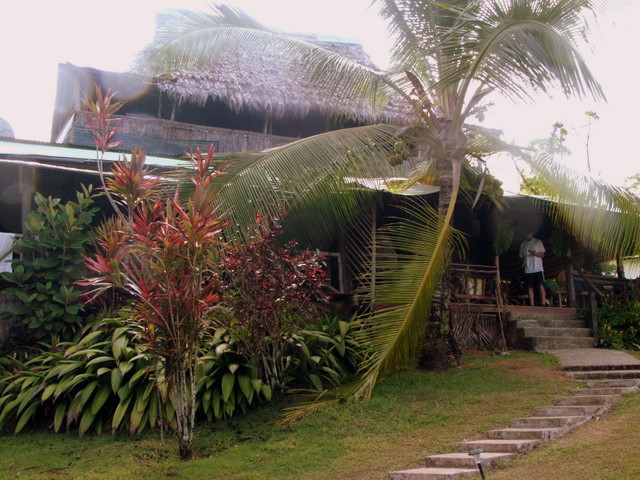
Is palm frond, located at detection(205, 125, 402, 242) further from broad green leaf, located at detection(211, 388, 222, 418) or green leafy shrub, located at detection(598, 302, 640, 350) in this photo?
green leafy shrub, located at detection(598, 302, 640, 350)

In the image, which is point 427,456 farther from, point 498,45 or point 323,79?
point 323,79

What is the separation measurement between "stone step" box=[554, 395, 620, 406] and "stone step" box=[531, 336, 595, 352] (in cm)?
283

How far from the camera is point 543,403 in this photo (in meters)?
6.52

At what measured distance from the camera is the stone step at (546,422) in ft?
18.7

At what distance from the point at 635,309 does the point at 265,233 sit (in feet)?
22.5

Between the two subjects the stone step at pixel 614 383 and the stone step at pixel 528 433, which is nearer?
the stone step at pixel 528 433

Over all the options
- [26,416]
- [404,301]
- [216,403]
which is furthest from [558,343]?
[26,416]

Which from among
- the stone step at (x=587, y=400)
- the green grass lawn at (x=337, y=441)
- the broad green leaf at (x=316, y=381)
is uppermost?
the broad green leaf at (x=316, y=381)

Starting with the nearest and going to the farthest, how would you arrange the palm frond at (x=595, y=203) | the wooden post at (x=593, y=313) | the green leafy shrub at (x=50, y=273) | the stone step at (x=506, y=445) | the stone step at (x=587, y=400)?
the stone step at (x=506, y=445)
the stone step at (x=587, y=400)
the palm frond at (x=595, y=203)
the green leafy shrub at (x=50, y=273)
the wooden post at (x=593, y=313)

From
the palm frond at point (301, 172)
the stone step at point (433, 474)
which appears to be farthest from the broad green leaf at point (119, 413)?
the stone step at point (433, 474)

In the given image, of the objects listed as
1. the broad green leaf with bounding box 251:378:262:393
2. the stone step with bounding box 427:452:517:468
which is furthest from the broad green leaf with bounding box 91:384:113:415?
the stone step with bounding box 427:452:517:468

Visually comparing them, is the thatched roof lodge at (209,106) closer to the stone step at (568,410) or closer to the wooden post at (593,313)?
the wooden post at (593,313)

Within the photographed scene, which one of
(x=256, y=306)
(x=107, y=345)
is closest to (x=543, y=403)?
(x=256, y=306)

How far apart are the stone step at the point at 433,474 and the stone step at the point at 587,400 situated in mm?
2193
